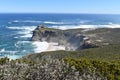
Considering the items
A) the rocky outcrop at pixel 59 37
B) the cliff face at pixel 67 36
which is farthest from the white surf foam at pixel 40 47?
the cliff face at pixel 67 36

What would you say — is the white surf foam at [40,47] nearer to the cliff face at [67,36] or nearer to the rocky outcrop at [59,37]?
the rocky outcrop at [59,37]

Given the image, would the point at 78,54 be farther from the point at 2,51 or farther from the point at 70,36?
the point at 70,36

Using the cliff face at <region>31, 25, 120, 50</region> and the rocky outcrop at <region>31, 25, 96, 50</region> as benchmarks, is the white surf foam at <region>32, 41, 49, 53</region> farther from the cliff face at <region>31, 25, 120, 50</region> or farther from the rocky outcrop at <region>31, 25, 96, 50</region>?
the cliff face at <region>31, 25, 120, 50</region>

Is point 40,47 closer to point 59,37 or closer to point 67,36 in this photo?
point 59,37

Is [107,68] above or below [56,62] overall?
below

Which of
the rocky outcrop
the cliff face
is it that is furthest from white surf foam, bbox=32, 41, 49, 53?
the cliff face

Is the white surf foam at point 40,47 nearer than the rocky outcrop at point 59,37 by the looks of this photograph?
Yes

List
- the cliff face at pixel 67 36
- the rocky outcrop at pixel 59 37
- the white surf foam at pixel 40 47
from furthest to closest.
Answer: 1. the rocky outcrop at pixel 59 37
2. the cliff face at pixel 67 36
3. the white surf foam at pixel 40 47

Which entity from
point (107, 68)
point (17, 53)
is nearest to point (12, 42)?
point (17, 53)

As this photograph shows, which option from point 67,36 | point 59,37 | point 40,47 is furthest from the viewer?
point 67,36

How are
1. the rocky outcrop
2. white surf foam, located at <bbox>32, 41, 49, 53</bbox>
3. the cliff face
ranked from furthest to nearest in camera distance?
1. the rocky outcrop
2. the cliff face
3. white surf foam, located at <bbox>32, 41, 49, 53</bbox>

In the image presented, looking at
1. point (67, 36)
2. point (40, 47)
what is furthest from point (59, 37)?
point (40, 47)
